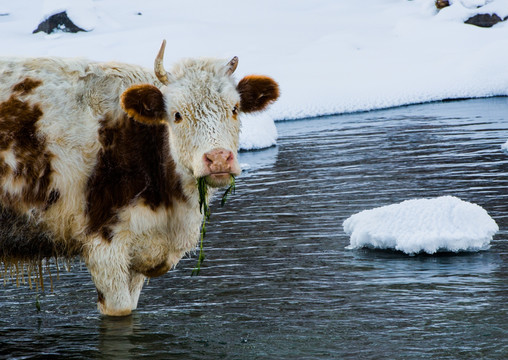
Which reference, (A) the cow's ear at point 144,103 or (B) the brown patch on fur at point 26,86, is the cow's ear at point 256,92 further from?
(B) the brown patch on fur at point 26,86

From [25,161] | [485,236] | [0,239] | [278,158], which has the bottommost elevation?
[278,158]

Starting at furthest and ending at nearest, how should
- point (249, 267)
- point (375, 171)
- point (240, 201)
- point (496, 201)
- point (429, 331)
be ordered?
1. point (375, 171)
2. point (240, 201)
3. point (496, 201)
4. point (249, 267)
5. point (429, 331)

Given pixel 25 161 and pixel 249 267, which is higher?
pixel 25 161

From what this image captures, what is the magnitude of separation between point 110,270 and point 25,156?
1054 millimetres

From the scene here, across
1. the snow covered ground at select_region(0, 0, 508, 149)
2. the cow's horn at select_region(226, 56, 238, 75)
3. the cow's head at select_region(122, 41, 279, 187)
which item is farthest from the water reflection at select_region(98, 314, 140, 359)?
the snow covered ground at select_region(0, 0, 508, 149)

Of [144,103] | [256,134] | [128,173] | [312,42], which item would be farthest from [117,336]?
[312,42]

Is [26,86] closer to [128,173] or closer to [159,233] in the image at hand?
[128,173]

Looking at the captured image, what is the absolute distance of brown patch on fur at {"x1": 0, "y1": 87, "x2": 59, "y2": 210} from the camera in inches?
245

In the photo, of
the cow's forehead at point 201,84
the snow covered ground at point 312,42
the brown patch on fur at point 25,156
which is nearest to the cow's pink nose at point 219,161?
the cow's forehead at point 201,84

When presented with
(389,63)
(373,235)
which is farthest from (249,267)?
(389,63)

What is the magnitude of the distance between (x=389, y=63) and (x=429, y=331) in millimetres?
24590

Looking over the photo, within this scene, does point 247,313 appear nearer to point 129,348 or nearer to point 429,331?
point 129,348

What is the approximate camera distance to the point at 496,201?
10781 millimetres

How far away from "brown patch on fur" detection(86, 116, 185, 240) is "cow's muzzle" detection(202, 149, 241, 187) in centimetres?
69
